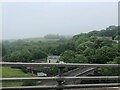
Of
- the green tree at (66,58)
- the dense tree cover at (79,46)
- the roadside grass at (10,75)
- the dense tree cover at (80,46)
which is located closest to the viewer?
the roadside grass at (10,75)

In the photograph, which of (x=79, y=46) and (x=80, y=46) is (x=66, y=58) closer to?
(x=80, y=46)

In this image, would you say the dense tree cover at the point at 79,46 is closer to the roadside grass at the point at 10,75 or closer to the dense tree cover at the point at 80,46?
the dense tree cover at the point at 80,46

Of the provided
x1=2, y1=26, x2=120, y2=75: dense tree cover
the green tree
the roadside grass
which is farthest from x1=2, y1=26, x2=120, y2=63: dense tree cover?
the roadside grass

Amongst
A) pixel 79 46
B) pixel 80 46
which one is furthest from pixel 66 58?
pixel 79 46

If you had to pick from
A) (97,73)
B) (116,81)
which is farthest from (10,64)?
(116,81)

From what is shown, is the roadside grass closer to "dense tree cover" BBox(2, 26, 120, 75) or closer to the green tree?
the green tree

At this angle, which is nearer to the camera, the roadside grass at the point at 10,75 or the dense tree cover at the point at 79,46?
the roadside grass at the point at 10,75

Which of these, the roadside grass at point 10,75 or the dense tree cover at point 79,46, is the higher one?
the dense tree cover at point 79,46

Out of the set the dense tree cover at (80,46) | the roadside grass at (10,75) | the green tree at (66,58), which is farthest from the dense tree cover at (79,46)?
the roadside grass at (10,75)

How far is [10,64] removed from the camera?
3.41m

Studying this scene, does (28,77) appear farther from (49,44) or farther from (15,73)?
(49,44)

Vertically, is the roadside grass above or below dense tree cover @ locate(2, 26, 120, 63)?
below

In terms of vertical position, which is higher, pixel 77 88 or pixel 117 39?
pixel 117 39

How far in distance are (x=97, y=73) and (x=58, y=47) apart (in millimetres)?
3495
